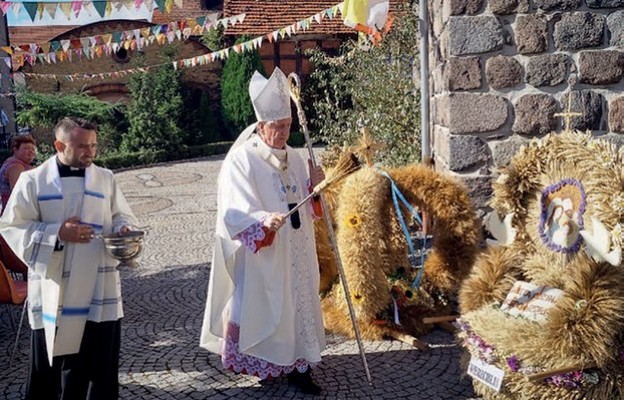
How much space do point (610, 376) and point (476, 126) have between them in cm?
191

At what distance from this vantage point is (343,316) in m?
4.63

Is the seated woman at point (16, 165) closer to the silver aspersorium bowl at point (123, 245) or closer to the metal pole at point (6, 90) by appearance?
the silver aspersorium bowl at point (123, 245)

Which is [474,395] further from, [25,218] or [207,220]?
[207,220]

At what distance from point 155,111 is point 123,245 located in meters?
16.3

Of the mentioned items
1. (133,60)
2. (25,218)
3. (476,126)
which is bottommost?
(25,218)

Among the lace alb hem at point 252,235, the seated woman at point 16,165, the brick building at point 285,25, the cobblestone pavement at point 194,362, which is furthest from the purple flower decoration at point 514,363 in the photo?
the brick building at point 285,25

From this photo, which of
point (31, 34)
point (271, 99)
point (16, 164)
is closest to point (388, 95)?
point (16, 164)

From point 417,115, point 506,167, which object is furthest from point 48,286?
point 417,115

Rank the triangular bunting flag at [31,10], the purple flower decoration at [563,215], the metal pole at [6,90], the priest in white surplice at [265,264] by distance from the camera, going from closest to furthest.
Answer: the purple flower decoration at [563,215] < the priest in white surplice at [265,264] < the triangular bunting flag at [31,10] < the metal pole at [6,90]

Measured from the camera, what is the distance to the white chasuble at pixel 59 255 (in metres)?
3.09

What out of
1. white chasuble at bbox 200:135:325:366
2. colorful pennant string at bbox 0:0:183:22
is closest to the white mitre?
white chasuble at bbox 200:135:325:366

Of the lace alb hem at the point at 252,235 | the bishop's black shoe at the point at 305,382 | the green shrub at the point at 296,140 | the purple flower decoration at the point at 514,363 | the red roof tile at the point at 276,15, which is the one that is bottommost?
the bishop's black shoe at the point at 305,382

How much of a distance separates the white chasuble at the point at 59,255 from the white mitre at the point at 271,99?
3.29 ft

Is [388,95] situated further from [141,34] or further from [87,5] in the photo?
[141,34]
